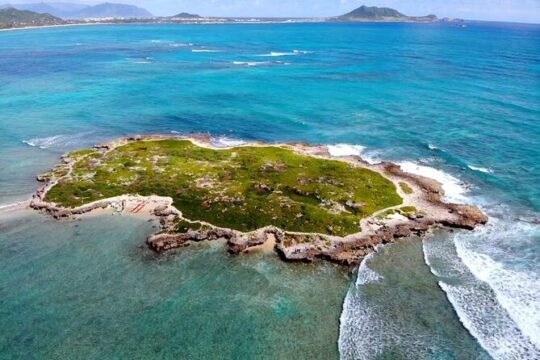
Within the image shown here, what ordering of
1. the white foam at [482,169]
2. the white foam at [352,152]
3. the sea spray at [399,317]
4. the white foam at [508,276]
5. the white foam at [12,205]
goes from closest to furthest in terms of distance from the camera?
the sea spray at [399,317]
the white foam at [508,276]
the white foam at [12,205]
the white foam at [482,169]
the white foam at [352,152]

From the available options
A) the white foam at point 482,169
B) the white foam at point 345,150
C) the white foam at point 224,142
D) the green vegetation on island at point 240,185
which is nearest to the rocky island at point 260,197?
the green vegetation on island at point 240,185

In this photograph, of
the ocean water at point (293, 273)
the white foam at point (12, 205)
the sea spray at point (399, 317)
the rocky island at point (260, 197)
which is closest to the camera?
the sea spray at point (399, 317)

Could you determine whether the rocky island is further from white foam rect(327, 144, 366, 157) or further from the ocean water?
the ocean water

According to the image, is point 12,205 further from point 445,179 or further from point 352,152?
point 445,179

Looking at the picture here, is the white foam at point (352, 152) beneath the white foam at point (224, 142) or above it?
beneath

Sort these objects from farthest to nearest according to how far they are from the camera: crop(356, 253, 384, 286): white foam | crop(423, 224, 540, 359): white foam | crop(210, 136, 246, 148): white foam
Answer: crop(210, 136, 246, 148): white foam
crop(356, 253, 384, 286): white foam
crop(423, 224, 540, 359): white foam

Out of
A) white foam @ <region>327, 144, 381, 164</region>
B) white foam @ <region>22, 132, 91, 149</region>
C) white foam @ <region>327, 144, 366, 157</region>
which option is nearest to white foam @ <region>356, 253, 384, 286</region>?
white foam @ <region>327, 144, 381, 164</region>

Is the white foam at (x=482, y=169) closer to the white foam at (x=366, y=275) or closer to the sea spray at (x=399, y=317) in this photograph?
the sea spray at (x=399, y=317)

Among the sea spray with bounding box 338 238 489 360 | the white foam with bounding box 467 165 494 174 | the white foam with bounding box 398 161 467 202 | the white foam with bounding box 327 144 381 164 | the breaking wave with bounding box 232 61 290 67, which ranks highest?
the breaking wave with bounding box 232 61 290 67
